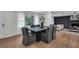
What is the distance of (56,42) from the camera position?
7.66 ft

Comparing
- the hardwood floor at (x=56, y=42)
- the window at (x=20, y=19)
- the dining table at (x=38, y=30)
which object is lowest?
the hardwood floor at (x=56, y=42)

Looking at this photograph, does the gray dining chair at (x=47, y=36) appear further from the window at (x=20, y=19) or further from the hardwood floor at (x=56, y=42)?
the window at (x=20, y=19)

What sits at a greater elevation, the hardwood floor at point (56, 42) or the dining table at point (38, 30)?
the dining table at point (38, 30)

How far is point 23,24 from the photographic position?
216cm

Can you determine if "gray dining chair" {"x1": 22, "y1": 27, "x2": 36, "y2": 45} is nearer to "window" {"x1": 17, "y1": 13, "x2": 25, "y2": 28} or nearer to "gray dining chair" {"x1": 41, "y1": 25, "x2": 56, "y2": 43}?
"window" {"x1": 17, "y1": 13, "x2": 25, "y2": 28}

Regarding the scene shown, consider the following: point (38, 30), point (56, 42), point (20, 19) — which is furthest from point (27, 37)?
point (56, 42)

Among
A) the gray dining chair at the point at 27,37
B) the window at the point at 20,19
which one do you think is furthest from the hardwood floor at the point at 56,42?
the window at the point at 20,19

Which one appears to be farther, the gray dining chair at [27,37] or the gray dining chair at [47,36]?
the gray dining chair at [47,36]

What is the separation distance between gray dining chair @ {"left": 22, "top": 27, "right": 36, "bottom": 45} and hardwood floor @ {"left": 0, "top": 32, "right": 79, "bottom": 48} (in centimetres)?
10

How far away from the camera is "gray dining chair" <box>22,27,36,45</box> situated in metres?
2.17

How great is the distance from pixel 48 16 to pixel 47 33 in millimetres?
614

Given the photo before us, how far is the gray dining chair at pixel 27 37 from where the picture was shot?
2171 millimetres

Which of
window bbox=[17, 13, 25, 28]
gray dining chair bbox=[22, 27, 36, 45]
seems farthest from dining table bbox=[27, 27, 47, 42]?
window bbox=[17, 13, 25, 28]

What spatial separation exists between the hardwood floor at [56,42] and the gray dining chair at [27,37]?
0.10m
